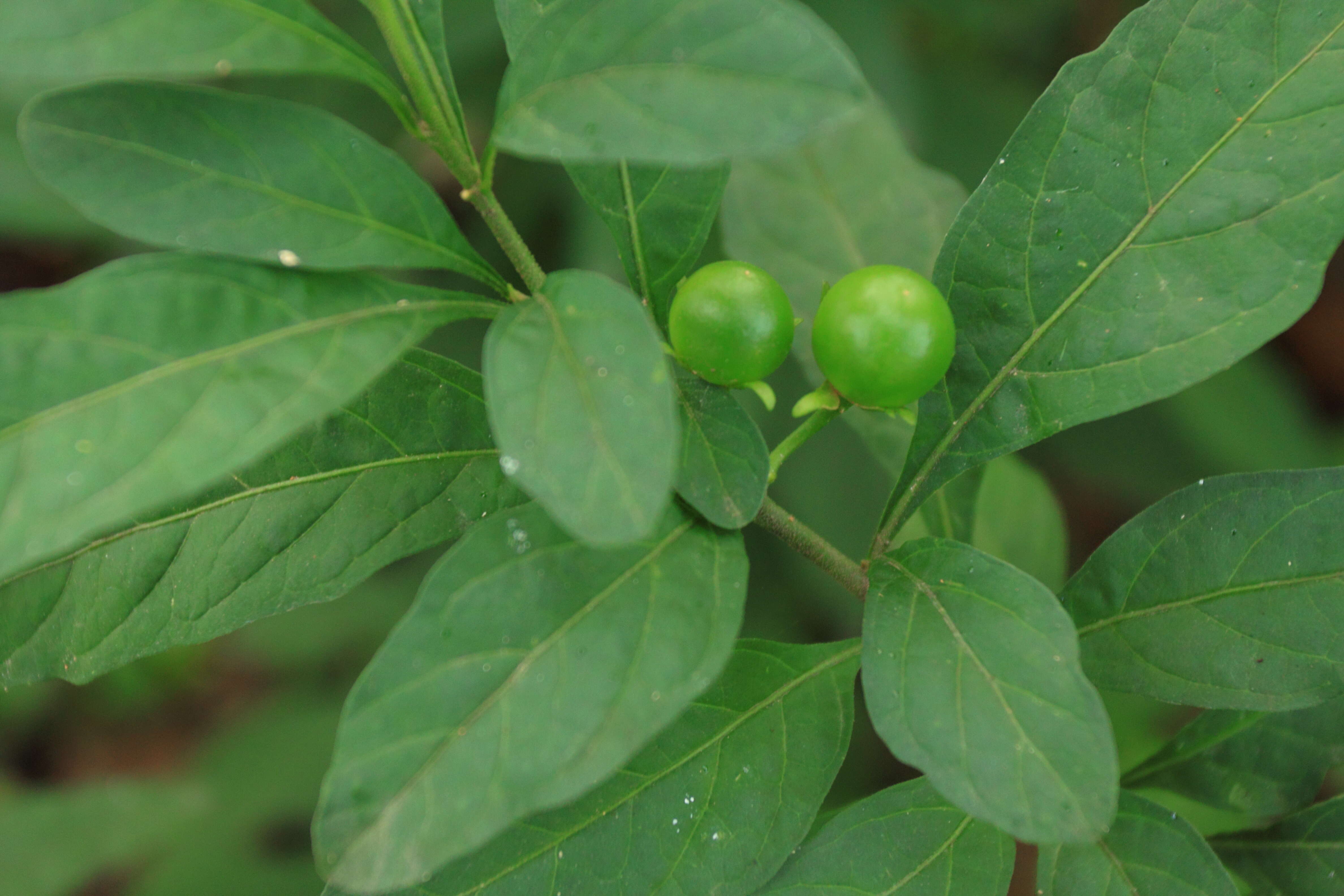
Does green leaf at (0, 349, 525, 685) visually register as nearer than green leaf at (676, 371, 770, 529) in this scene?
No

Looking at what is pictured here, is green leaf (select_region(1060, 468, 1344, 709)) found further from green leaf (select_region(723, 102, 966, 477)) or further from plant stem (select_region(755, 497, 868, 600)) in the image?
green leaf (select_region(723, 102, 966, 477))

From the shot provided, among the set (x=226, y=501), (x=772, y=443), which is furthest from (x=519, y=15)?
(x=772, y=443)

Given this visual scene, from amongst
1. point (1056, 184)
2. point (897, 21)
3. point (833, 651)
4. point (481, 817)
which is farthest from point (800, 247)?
point (897, 21)

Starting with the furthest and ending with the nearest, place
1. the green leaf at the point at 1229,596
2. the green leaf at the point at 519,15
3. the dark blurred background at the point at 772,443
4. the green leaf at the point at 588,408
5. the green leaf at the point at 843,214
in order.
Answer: the dark blurred background at the point at 772,443
the green leaf at the point at 843,214
the green leaf at the point at 1229,596
the green leaf at the point at 519,15
the green leaf at the point at 588,408

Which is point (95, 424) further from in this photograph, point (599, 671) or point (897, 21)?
point (897, 21)

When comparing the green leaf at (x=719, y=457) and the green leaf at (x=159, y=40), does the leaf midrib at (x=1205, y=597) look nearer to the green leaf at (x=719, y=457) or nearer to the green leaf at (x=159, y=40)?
the green leaf at (x=719, y=457)

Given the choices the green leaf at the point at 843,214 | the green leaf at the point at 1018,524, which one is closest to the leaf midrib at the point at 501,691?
the green leaf at the point at 843,214

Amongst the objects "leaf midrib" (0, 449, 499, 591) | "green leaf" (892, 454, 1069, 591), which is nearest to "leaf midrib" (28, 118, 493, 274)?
"leaf midrib" (0, 449, 499, 591)
